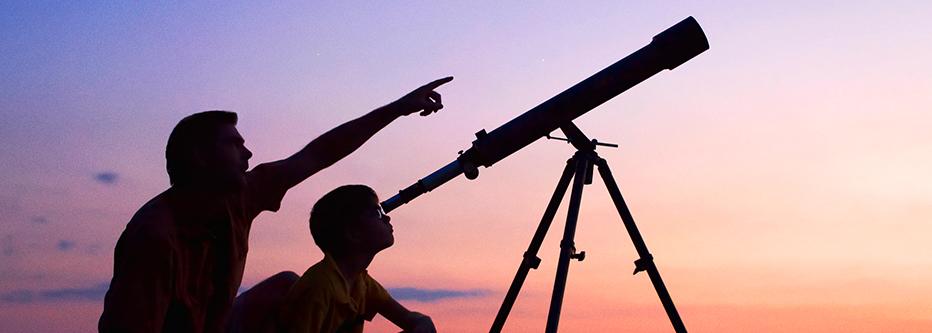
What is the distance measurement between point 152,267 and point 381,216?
6.63ft

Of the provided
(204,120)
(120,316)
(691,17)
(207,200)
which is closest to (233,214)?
(207,200)

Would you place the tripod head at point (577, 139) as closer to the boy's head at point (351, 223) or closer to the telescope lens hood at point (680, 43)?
the telescope lens hood at point (680, 43)

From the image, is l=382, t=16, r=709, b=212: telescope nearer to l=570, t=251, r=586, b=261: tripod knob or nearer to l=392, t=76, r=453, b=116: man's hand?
l=570, t=251, r=586, b=261: tripod knob

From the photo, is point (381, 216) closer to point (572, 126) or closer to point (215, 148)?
point (215, 148)

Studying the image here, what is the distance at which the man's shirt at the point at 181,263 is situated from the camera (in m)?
3.45

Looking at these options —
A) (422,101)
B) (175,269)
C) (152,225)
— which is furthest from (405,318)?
(152,225)

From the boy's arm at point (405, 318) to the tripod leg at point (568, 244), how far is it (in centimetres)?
179

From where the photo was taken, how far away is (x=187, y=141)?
381 centimetres

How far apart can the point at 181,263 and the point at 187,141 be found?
500mm

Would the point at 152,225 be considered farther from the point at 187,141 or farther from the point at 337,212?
the point at 337,212

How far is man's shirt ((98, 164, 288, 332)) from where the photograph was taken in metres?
3.45

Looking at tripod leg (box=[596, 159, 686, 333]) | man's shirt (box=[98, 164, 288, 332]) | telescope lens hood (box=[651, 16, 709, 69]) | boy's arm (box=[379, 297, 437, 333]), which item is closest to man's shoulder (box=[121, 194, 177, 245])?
man's shirt (box=[98, 164, 288, 332])

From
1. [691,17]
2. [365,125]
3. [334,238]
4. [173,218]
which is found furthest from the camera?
[691,17]

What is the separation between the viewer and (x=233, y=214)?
154 inches
